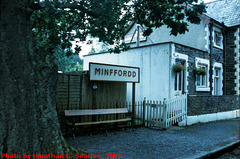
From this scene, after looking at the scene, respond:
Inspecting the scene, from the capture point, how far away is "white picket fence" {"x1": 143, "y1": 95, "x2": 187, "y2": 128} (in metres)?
9.20

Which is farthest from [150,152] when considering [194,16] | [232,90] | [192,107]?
[232,90]

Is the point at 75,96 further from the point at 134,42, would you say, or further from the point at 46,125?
the point at 134,42

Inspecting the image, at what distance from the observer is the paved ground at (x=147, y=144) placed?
5.47 meters

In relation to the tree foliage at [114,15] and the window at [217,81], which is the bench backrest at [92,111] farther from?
the window at [217,81]

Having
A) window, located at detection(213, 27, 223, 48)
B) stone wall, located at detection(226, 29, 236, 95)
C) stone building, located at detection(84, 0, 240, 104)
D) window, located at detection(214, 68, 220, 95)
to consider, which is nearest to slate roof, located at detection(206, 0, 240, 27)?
stone building, located at detection(84, 0, 240, 104)

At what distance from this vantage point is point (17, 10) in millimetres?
3205

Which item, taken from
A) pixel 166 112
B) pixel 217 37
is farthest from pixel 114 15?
pixel 217 37

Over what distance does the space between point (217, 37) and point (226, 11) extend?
3.30 meters

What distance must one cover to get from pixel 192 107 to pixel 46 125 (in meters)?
9.13

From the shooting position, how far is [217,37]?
52.7 feet

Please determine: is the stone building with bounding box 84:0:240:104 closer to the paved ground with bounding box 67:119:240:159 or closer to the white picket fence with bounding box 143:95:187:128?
the white picket fence with bounding box 143:95:187:128

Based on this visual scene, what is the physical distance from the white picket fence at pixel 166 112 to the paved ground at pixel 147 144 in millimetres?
694

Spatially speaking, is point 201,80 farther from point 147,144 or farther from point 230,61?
point 147,144

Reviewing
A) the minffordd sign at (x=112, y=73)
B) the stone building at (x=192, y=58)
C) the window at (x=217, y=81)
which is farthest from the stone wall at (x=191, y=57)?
the minffordd sign at (x=112, y=73)
